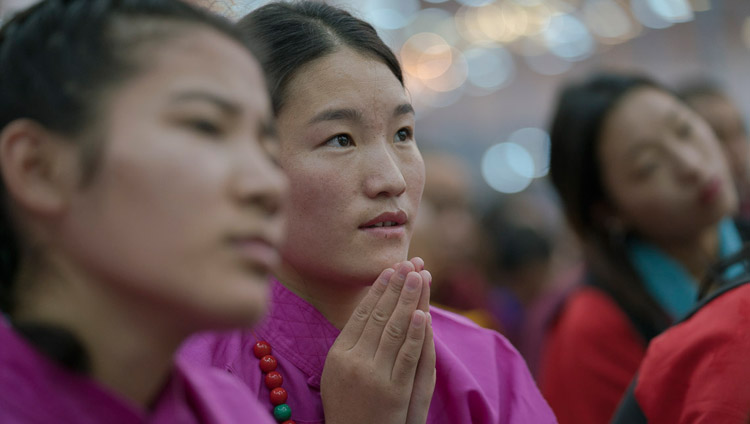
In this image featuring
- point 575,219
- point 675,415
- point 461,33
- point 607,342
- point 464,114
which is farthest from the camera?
point 464,114

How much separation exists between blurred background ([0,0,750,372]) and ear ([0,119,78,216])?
612 mm

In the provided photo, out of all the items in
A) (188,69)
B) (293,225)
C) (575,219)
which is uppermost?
(188,69)

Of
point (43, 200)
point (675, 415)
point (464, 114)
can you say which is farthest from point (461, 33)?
point (43, 200)

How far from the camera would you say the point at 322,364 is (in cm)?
120

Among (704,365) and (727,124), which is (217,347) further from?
(727,124)

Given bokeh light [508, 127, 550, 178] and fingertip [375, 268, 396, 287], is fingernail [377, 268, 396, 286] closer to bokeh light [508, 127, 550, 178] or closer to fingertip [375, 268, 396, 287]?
fingertip [375, 268, 396, 287]

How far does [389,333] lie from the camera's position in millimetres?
1105

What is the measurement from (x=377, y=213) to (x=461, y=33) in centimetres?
636

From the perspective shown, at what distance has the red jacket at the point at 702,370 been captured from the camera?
1.17m

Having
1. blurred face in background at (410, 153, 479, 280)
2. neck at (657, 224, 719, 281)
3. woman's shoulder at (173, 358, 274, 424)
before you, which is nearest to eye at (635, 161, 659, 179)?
A: neck at (657, 224, 719, 281)

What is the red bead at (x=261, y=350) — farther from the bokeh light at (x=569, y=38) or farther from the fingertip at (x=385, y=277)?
the bokeh light at (x=569, y=38)

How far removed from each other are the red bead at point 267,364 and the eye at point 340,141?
0.35m

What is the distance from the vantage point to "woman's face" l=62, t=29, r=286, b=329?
0.73 metres

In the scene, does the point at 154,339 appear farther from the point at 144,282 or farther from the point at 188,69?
the point at 188,69
